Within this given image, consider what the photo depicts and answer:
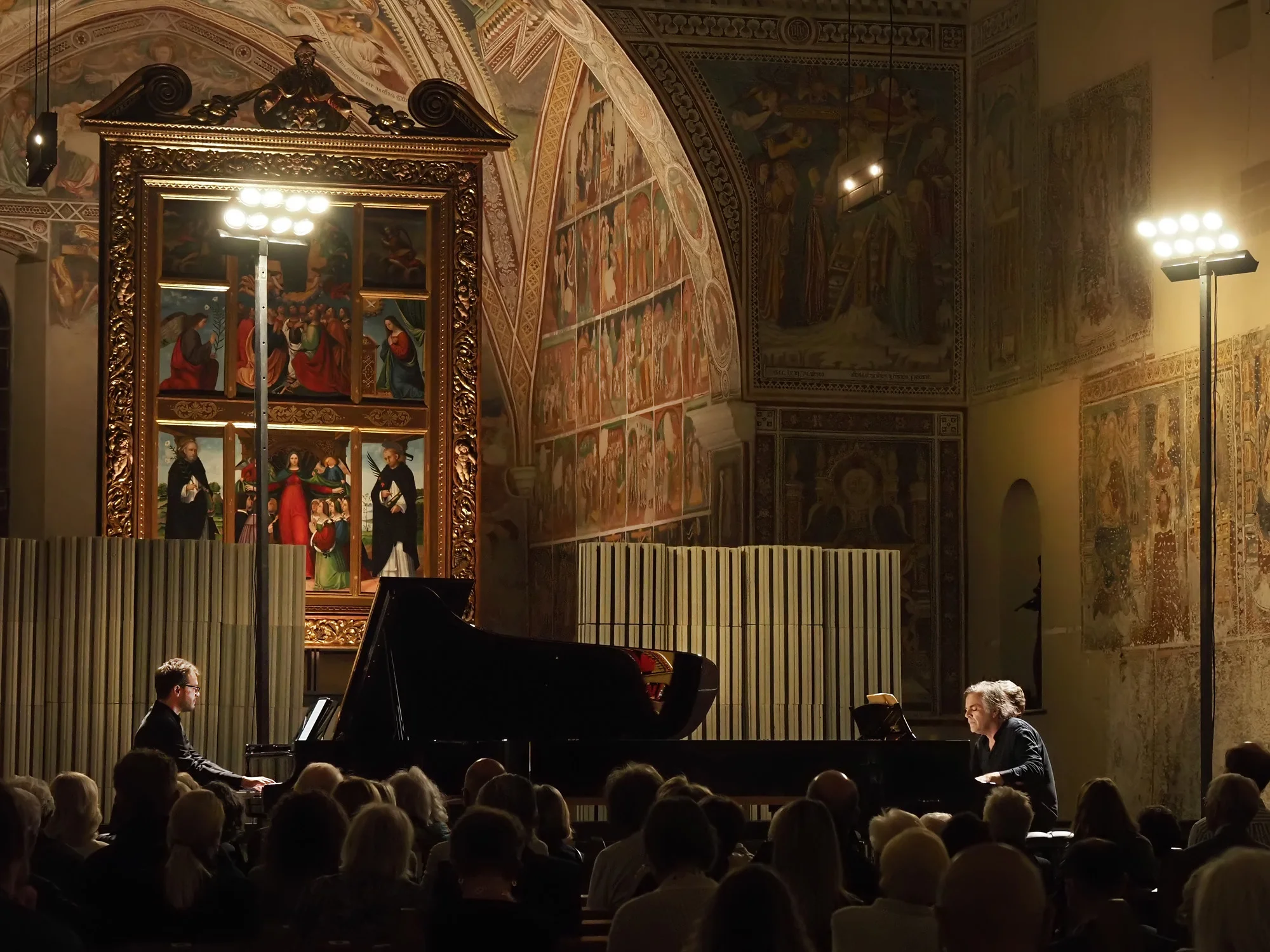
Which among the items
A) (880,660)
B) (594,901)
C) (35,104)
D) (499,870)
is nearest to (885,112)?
(880,660)

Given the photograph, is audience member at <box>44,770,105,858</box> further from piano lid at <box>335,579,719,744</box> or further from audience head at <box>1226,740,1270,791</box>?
piano lid at <box>335,579,719,744</box>

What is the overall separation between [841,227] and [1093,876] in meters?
13.9

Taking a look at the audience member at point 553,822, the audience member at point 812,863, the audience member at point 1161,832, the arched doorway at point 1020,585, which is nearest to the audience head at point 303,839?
the audience member at point 812,863

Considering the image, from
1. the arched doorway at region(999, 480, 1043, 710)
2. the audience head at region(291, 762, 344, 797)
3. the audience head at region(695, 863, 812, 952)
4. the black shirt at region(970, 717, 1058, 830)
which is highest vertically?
the arched doorway at region(999, 480, 1043, 710)

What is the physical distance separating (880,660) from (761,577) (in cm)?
127

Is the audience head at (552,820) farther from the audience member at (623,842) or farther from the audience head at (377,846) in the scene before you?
the audience head at (377,846)

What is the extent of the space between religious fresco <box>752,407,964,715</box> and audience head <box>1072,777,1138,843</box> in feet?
36.6

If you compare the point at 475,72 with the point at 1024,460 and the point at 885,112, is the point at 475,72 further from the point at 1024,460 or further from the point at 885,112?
the point at 1024,460

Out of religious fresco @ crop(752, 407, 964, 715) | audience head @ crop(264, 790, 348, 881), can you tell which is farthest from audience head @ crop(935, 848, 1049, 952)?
religious fresco @ crop(752, 407, 964, 715)

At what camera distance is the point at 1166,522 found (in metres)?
16.7

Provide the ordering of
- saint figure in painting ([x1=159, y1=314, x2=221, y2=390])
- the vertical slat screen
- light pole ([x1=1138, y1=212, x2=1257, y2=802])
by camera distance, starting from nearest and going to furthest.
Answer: light pole ([x1=1138, y1=212, x2=1257, y2=802])
the vertical slat screen
saint figure in painting ([x1=159, y1=314, x2=221, y2=390])

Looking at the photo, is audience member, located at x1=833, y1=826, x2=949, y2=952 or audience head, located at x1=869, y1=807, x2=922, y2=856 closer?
audience member, located at x1=833, y1=826, x2=949, y2=952

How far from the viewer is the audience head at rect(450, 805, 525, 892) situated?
18.9 feet

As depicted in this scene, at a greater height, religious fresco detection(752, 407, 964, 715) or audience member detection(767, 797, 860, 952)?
religious fresco detection(752, 407, 964, 715)
